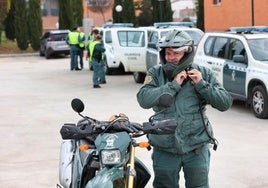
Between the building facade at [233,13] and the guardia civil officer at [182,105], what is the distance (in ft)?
80.5

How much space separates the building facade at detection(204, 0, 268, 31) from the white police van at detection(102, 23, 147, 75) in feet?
35.6

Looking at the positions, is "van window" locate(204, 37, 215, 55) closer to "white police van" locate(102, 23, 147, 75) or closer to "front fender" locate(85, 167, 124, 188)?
"white police van" locate(102, 23, 147, 75)

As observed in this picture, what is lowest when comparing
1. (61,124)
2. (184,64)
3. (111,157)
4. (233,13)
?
(61,124)

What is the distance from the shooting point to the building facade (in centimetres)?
2931

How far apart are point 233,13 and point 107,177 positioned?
2949 cm

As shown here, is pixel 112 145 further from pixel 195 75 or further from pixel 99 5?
pixel 99 5

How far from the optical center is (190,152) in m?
3.81

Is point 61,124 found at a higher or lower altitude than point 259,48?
lower

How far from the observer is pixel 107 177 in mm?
3092

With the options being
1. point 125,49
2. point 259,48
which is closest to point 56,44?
point 125,49

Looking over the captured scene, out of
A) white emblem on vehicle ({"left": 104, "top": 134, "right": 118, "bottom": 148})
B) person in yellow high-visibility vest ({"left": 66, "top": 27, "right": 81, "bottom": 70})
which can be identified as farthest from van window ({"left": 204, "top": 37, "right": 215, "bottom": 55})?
person in yellow high-visibility vest ({"left": 66, "top": 27, "right": 81, "bottom": 70})

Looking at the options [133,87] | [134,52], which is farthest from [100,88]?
[134,52]

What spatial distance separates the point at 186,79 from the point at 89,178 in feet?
3.06

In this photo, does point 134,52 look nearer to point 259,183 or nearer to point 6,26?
point 259,183
